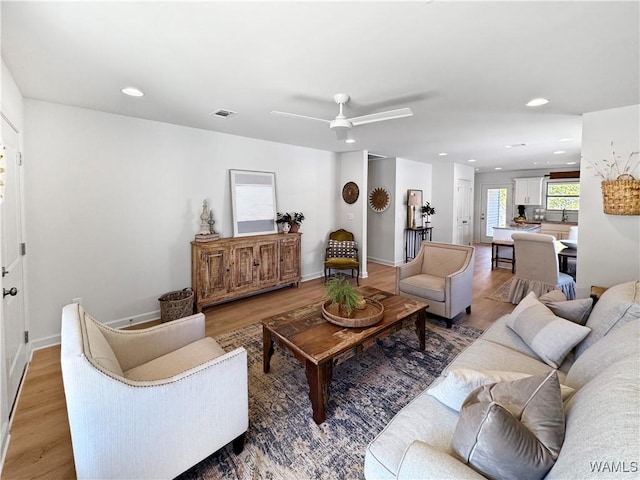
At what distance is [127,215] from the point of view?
11.1 feet

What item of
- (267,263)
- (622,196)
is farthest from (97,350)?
(622,196)

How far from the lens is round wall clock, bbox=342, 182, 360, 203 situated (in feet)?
18.2

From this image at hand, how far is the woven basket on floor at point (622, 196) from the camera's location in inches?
107

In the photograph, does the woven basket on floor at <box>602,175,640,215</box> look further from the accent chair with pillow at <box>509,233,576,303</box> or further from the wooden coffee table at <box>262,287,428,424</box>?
the wooden coffee table at <box>262,287,428,424</box>

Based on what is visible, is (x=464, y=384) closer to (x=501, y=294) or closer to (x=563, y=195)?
(x=501, y=294)

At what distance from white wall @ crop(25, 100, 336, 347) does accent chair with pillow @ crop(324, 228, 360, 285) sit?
72.3 inches

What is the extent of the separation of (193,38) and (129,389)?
1.95 metres

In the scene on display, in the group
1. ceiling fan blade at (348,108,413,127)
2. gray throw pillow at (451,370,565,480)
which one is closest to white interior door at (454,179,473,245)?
ceiling fan blade at (348,108,413,127)

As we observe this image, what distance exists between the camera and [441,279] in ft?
12.0

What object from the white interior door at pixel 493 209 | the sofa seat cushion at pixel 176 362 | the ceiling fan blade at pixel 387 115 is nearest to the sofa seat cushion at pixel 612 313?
the ceiling fan blade at pixel 387 115

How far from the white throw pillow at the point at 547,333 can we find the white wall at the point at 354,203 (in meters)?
3.52

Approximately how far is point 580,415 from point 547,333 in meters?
1.06

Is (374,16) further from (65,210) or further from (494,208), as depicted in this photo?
(494,208)

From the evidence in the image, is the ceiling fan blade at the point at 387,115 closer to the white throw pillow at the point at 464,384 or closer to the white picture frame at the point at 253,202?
the white throw pillow at the point at 464,384
